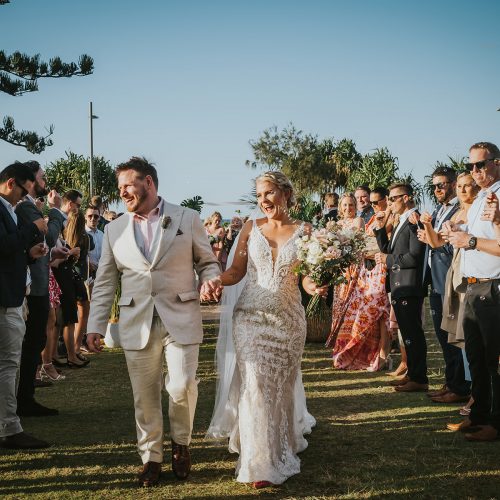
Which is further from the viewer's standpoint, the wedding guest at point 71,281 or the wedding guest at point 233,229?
the wedding guest at point 233,229

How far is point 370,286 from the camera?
32.6 ft

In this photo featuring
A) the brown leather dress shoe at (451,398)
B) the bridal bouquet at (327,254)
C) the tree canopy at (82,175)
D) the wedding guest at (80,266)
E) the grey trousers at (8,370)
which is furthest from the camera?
the tree canopy at (82,175)

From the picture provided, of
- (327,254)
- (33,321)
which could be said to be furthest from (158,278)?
(33,321)

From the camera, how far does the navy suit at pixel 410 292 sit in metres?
8.31

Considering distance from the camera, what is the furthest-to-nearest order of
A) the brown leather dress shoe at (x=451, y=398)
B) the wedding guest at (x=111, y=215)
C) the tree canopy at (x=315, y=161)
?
the tree canopy at (x=315, y=161) < the wedding guest at (x=111, y=215) < the brown leather dress shoe at (x=451, y=398)

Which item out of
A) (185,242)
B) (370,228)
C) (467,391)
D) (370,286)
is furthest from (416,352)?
(185,242)

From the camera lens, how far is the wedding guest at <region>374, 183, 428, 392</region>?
8.30 metres

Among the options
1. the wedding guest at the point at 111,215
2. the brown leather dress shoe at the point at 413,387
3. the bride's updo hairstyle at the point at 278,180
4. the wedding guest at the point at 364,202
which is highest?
the wedding guest at the point at 111,215

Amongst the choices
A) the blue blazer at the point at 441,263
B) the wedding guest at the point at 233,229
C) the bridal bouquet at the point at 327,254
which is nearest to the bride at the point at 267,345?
the bridal bouquet at the point at 327,254

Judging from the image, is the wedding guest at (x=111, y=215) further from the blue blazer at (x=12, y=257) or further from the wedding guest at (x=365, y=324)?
the blue blazer at (x=12, y=257)

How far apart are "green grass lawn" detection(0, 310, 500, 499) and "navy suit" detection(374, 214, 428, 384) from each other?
492 mm

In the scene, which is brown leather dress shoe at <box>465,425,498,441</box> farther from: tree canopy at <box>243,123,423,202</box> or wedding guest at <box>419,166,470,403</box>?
tree canopy at <box>243,123,423,202</box>

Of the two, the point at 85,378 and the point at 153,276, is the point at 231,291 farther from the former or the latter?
the point at 85,378

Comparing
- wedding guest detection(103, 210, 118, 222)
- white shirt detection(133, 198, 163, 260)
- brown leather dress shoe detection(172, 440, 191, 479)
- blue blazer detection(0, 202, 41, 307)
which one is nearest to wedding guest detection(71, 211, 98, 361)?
blue blazer detection(0, 202, 41, 307)
